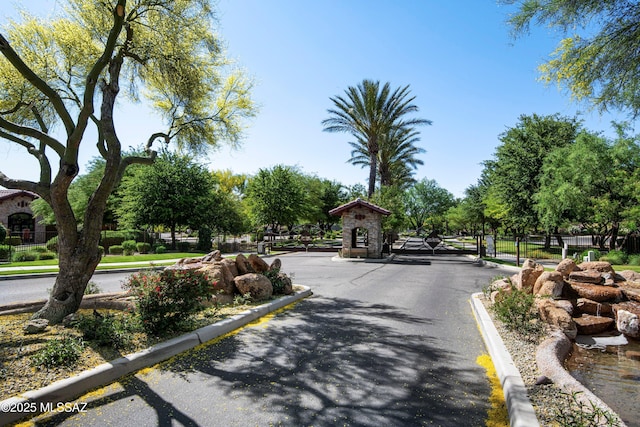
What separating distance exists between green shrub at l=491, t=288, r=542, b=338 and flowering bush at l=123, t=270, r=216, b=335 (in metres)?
5.73

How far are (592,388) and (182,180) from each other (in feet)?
96.9

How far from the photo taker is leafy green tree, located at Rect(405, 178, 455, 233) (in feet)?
264

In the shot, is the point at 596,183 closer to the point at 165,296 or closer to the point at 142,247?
the point at 165,296

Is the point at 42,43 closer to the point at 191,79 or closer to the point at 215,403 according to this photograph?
the point at 191,79

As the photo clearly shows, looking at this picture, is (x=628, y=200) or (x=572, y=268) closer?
(x=572, y=268)

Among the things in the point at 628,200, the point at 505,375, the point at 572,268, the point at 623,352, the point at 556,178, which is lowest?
the point at 623,352

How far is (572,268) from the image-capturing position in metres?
10.2

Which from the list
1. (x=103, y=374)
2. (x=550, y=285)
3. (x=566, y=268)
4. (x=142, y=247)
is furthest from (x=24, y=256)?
(x=566, y=268)

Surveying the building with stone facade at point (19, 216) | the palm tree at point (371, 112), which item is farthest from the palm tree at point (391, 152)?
the building with stone facade at point (19, 216)

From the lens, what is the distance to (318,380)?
15.5ft

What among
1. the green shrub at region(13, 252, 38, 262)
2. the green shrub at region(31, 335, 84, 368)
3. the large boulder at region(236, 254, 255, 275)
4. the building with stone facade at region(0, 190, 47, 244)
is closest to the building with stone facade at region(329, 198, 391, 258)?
the large boulder at region(236, 254, 255, 275)

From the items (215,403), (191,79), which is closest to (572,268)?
(215,403)

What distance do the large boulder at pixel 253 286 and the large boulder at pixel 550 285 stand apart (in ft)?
22.1

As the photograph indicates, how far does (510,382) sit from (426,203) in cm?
7927
